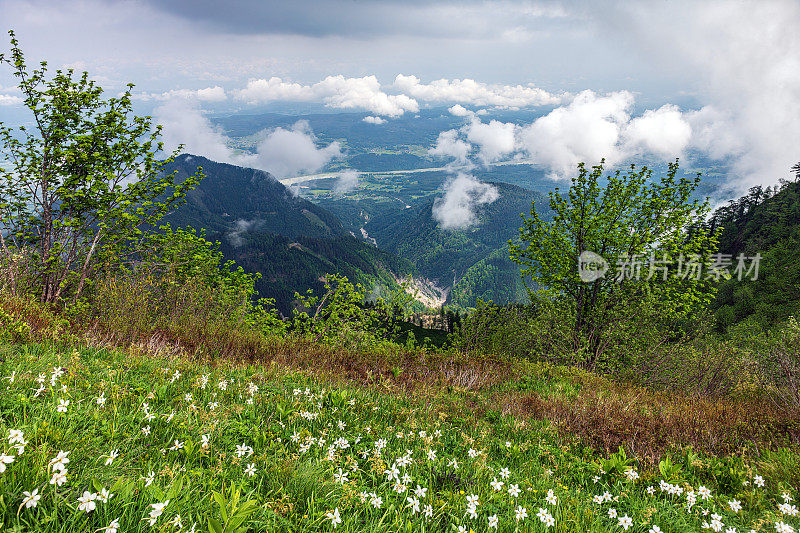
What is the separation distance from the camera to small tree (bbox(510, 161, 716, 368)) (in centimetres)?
1647

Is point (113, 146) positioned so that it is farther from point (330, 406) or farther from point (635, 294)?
Answer: point (635, 294)

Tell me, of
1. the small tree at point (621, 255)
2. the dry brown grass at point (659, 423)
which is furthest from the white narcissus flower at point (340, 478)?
the small tree at point (621, 255)

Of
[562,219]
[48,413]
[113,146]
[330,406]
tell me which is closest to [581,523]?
[330,406]

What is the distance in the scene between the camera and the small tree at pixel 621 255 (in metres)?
16.5

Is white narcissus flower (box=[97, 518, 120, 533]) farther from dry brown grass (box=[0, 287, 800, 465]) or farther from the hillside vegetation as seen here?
dry brown grass (box=[0, 287, 800, 465])

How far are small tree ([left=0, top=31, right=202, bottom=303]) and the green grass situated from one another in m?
7.86

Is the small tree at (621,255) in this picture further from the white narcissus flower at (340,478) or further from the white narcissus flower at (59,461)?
the white narcissus flower at (59,461)

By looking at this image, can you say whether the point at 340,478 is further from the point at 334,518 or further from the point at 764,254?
the point at 764,254

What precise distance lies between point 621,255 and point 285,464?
18.9m

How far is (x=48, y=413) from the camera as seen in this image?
317cm

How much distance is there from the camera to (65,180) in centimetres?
1116

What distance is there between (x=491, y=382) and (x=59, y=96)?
15373 mm

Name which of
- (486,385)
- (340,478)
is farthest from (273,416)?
(486,385)

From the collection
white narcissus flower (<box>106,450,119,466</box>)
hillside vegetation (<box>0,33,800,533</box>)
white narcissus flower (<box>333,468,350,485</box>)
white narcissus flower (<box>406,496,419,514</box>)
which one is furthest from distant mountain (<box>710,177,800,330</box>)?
white narcissus flower (<box>106,450,119,466</box>)
